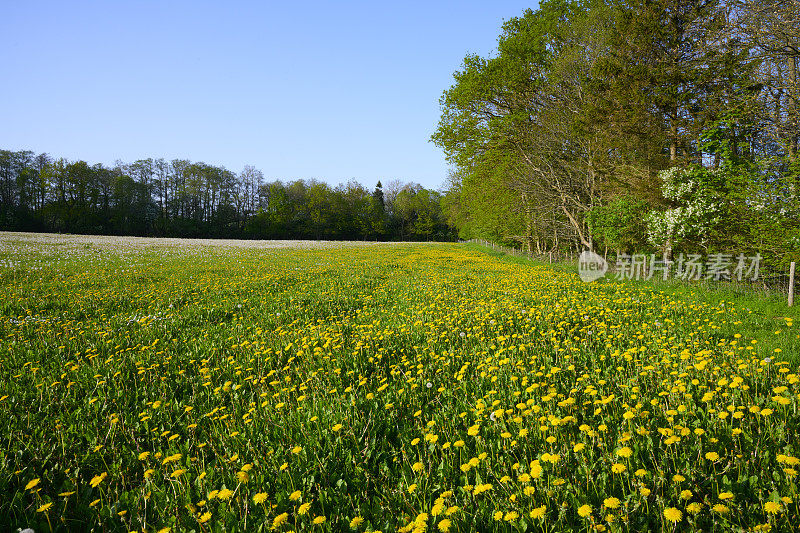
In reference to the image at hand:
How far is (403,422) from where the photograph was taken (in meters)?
3.23

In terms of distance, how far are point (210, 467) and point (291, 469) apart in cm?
58

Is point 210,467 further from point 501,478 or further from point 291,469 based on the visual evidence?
point 501,478

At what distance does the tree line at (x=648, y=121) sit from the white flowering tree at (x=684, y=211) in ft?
0.15

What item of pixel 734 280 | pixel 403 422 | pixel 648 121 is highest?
pixel 648 121

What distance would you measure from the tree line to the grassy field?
5832 mm

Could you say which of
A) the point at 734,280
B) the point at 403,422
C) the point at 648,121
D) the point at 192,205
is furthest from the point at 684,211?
the point at 192,205

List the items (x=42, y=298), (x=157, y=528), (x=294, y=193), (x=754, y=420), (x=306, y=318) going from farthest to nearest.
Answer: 1. (x=294, y=193)
2. (x=42, y=298)
3. (x=306, y=318)
4. (x=754, y=420)
5. (x=157, y=528)

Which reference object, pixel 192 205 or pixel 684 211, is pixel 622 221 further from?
pixel 192 205

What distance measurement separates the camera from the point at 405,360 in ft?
14.7

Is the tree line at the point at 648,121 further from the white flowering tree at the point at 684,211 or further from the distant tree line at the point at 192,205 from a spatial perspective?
the distant tree line at the point at 192,205

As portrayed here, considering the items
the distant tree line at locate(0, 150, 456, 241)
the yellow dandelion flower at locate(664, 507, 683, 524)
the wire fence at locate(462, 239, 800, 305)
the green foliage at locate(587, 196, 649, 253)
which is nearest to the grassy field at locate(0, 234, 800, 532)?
the yellow dandelion flower at locate(664, 507, 683, 524)

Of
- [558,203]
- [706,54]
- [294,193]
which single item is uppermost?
[294,193]

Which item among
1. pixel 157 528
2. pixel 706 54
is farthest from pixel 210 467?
pixel 706 54

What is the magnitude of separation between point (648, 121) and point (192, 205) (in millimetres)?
74904
